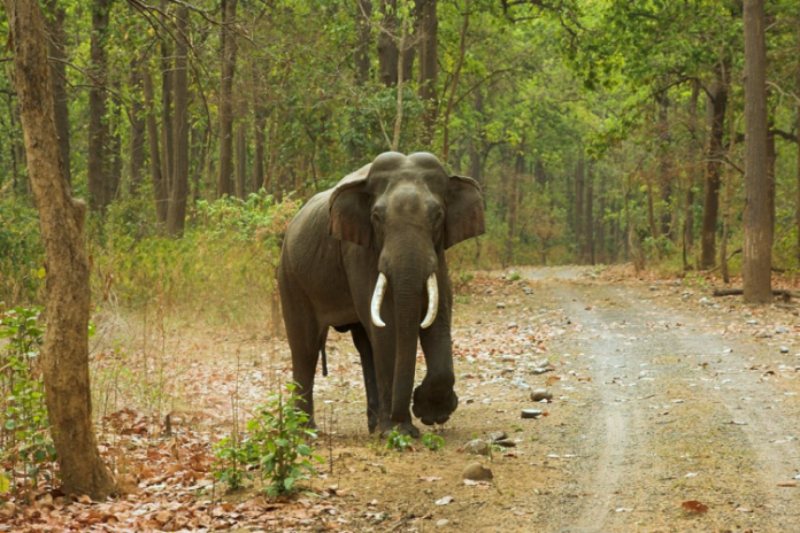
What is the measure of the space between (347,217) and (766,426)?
3949mm

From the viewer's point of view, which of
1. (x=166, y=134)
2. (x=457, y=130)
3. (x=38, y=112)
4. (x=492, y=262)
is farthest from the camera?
(x=457, y=130)

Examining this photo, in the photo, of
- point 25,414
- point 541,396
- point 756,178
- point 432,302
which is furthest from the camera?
point 756,178

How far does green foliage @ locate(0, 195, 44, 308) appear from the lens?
16578mm

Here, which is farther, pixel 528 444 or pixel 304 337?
pixel 304 337

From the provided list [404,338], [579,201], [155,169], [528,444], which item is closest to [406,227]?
[404,338]

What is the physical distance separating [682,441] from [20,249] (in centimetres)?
→ 1206

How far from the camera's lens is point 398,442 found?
8594 mm

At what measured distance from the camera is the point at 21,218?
1855cm

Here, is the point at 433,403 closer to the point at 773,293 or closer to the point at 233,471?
the point at 233,471

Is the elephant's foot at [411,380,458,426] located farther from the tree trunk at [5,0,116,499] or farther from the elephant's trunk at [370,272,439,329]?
the tree trunk at [5,0,116,499]

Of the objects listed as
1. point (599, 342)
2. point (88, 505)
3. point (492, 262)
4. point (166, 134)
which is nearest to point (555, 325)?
point (599, 342)

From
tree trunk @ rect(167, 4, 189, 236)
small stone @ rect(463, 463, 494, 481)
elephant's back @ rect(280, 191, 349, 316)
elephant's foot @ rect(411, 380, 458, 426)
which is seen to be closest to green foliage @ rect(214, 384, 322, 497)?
small stone @ rect(463, 463, 494, 481)

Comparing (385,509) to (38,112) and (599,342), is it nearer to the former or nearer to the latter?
(38,112)

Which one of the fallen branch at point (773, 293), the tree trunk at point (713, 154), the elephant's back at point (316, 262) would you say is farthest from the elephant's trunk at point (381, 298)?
the tree trunk at point (713, 154)
